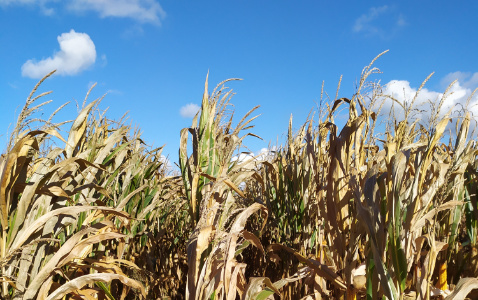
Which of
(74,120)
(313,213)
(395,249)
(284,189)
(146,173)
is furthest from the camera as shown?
(146,173)

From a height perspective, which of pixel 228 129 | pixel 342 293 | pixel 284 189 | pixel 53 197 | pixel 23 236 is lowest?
pixel 342 293

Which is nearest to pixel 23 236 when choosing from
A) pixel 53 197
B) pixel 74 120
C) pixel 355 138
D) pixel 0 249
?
pixel 0 249

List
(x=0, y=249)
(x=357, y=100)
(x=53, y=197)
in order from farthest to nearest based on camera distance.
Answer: (x=357, y=100)
(x=53, y=197)
(x=0, y=249)

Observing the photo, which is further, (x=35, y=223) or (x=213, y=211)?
(x=213, y=211)

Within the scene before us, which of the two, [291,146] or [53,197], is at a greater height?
[291,146]

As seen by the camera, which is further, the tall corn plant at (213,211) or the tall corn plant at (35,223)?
the tall corn plant at (213,211)

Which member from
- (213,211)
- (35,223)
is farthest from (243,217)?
(35,223)

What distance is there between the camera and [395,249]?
1754 millimetres

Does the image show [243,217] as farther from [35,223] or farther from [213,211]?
[35,223]

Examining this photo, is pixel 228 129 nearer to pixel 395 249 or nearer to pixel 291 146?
pixel 291 146

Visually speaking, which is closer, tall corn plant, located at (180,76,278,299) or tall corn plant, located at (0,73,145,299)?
tall corn plant, located at (0,73,145,299)

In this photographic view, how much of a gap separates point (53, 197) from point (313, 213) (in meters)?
1.66

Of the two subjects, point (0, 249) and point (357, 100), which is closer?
point (0, 249)

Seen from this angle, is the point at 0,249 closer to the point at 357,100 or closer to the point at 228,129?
the point at 228,129
